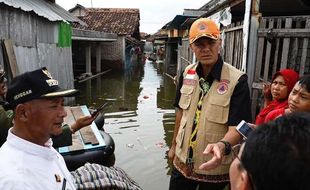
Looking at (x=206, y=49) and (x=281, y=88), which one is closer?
(x=206, y=49)

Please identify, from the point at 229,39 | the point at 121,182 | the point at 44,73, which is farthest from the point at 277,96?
the point at 229,39

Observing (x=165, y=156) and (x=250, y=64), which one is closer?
(x=250, y=64)

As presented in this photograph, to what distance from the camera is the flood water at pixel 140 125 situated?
20.1 feet

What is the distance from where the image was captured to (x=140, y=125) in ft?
30.2

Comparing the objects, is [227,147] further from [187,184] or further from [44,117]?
[44,117]

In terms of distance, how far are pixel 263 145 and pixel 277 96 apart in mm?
2622

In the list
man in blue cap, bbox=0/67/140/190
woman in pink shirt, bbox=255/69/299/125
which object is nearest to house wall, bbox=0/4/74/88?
man in blue cap, bbox=0/67/140/190

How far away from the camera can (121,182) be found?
3785 mm

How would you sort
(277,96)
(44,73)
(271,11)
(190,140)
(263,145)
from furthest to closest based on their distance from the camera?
(271,11) → (277,96) → (190,140) → (44,73) → (263,145)

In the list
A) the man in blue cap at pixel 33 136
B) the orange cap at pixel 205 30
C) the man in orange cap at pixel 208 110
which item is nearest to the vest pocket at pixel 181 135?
the man in orange cap at pixel 208 110

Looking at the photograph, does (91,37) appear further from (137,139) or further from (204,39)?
(204,39)

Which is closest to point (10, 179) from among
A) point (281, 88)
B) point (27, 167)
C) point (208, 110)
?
point (27, 167)

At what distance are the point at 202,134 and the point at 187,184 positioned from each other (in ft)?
1.76

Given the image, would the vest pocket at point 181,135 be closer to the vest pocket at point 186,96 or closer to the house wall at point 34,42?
the vest pocket at point 186,96
